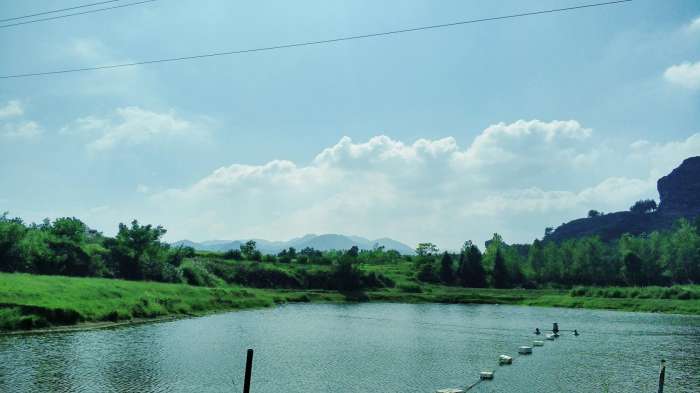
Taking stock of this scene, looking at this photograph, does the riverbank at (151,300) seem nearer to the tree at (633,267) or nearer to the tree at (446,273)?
the tree at (446,273)

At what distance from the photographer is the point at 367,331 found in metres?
78.0

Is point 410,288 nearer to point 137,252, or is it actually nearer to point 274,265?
point 274,265

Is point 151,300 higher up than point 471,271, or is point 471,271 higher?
point 471,271

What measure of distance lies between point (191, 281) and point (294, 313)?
43473 mm

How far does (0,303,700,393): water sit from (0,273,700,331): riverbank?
551 centimetres

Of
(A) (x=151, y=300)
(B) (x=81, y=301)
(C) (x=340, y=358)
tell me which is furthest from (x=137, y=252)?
(C) (x=340, y=358)

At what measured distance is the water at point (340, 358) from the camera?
135 feet

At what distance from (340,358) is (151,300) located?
47.3 m

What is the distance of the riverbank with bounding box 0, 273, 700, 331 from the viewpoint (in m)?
63.2

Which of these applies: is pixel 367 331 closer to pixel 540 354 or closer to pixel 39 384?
pixel 540 354

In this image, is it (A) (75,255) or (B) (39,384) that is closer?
(B) (39,384)

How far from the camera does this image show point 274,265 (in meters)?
184

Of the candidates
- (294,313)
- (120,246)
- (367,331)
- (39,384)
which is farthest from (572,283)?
(39,384)

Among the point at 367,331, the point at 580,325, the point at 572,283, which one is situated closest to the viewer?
the point at 367,331
